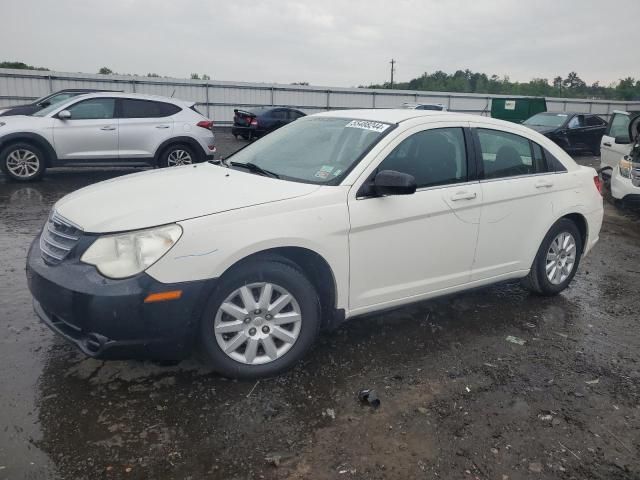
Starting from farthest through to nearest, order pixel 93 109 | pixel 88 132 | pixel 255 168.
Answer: pixel 93 109 < pixel 88 132 < pixel 255 168

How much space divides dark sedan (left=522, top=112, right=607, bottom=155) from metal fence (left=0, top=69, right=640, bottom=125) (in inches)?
465

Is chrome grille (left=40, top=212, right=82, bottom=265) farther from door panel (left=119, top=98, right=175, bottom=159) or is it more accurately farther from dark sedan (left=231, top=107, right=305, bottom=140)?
dark sedan (left=231, top=107, right=305, bottom=140)

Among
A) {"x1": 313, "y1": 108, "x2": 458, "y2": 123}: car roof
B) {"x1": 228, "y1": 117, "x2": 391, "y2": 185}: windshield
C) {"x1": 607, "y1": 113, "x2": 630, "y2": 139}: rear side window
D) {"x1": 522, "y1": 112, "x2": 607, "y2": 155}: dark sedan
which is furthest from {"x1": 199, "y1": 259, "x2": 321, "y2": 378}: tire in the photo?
{"x1": 522, "y1": 112, "x2": 607, "y2": 155}: dark sedan

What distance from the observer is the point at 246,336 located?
3248 mm

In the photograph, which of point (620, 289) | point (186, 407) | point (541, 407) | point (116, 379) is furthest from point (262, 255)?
point (620, 289)

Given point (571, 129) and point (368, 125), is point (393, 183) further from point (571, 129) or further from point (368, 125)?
point (571, 129)

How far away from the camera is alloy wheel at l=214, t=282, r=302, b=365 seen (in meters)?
3.17

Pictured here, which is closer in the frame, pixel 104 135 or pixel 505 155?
pixel 505 155

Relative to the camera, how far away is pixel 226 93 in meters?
25.0

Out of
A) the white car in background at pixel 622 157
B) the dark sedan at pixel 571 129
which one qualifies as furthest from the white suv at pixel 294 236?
the dark sedan at pixel 571 129

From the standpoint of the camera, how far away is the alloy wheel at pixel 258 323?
10.4 ft

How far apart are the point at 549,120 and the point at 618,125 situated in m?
6.01

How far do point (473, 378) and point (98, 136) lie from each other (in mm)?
8633

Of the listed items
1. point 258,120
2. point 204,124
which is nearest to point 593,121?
point 258,120
